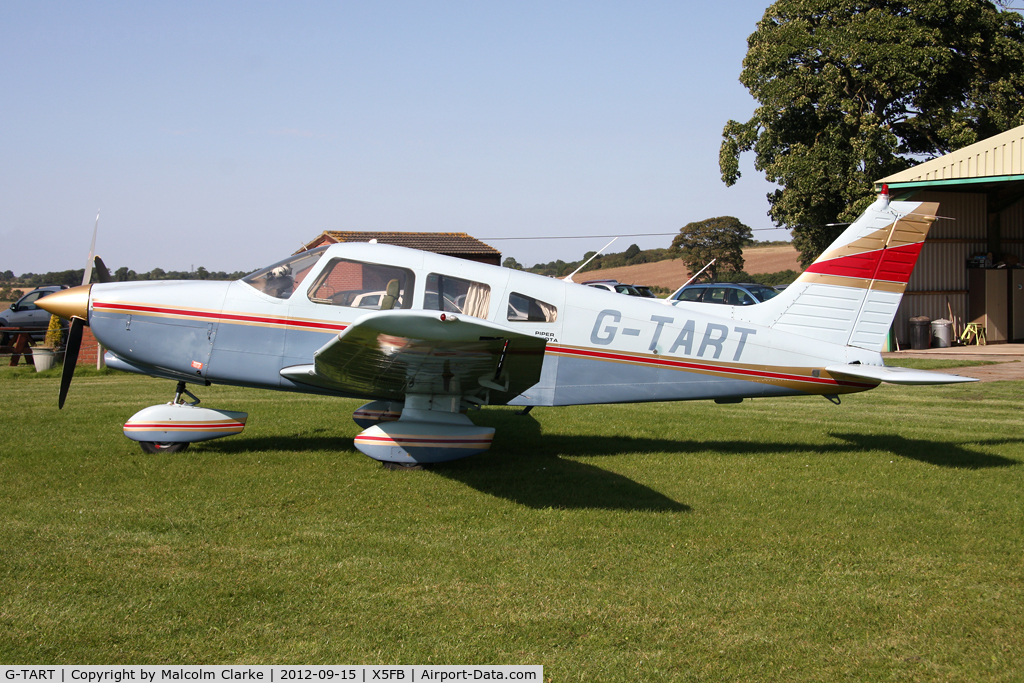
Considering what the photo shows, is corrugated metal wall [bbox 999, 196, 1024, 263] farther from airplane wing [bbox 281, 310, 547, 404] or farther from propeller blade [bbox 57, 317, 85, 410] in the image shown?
propeller blade [bbox 57, 317, 85, 410]

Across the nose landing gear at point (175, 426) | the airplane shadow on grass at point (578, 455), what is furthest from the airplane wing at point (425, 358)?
the nose landing gear at point (175, 426)

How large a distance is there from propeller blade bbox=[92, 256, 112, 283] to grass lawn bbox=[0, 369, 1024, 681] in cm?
173

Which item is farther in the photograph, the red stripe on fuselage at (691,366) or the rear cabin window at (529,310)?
the red stripe on fuselage at (691,366)

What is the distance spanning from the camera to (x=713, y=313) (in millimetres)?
7531

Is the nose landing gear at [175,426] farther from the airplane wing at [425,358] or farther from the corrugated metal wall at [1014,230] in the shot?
the corrugated metal wall at [1014,230]

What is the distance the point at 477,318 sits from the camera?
631 cm

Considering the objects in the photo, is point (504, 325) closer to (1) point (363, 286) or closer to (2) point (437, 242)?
(1) point (363, 286)

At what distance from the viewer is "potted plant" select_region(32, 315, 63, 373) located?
15070 millimetres

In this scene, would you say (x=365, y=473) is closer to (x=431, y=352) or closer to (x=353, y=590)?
(x=431, y=352)

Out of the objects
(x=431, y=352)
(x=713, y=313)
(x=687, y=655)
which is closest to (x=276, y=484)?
(x=431, y=352)

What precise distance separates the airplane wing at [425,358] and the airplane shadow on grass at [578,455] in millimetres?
771

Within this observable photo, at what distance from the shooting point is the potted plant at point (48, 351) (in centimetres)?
1507

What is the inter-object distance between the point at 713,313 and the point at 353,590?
16.2ft

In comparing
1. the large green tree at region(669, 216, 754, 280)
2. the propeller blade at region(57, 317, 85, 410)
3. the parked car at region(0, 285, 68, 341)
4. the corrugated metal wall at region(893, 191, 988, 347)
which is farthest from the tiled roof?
the large green tree at region(669, 216, 754, 280)
